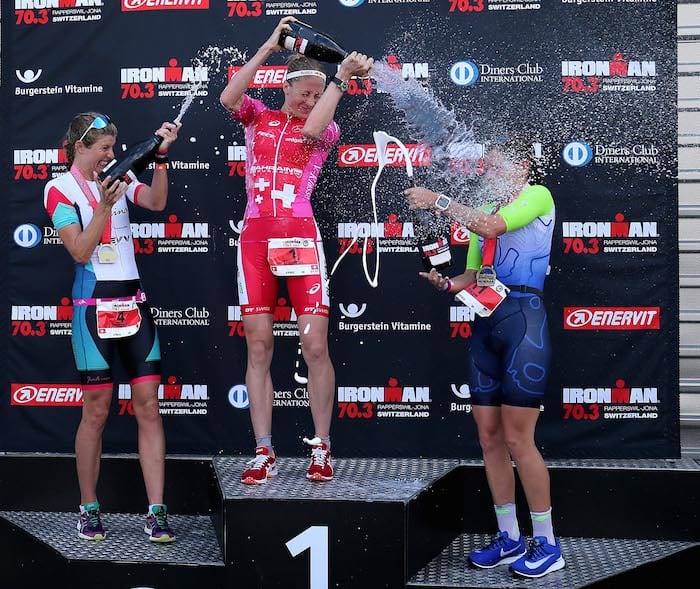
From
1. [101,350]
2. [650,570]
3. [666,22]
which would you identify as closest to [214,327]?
[101,350]

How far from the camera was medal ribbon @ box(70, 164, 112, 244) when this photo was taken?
4.66 metres

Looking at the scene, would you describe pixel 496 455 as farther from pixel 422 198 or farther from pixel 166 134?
pixel 166 134

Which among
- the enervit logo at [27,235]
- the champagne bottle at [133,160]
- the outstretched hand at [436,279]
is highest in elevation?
the champagne bottle at [133,160]

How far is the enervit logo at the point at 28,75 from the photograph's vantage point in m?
5.62

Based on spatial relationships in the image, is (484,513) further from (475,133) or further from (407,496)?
(475,133)

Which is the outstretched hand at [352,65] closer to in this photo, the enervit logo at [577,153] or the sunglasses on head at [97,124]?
the sunglasses on head at [97,124]

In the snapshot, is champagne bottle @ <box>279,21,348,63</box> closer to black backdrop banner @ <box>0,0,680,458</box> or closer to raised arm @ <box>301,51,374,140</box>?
raised arm @ <box>301,51,374,140</box>

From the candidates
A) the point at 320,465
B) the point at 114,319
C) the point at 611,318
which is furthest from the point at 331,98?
the point at 611,318

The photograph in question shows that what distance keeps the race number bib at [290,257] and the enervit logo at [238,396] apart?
1038mm

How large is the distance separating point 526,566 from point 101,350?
7.27 feet

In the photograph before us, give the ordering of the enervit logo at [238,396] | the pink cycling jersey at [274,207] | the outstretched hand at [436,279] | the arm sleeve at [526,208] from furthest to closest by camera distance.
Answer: the enervit logo at [238,396], the pink cycling jersey at [274,207], the outstretched hand at [436,279], the arm sleeve at [526,208]

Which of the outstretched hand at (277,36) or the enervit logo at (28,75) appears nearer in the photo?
the outstretched hand at (277,36)

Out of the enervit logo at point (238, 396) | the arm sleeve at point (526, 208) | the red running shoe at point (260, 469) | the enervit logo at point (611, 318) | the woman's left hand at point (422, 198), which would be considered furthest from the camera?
the enervit logo at point (238, 396)

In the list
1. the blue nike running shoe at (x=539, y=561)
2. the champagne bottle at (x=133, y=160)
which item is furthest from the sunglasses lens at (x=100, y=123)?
the blue nike running shoe at (x=539, y=561)
